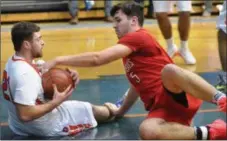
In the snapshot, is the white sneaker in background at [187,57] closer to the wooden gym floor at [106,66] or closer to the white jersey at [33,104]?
the wooden gym floor at [106,66]

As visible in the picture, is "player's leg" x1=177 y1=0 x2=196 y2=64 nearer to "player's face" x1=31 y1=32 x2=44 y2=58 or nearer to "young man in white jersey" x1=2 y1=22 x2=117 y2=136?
"young man in white jersey" x1=2 y1=22 x2=117 y2=136

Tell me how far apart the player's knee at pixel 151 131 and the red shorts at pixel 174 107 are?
113mm

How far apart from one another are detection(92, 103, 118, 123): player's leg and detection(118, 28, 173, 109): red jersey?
43cm

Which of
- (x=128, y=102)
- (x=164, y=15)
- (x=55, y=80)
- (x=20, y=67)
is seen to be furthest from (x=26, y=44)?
(x=164, y=15)

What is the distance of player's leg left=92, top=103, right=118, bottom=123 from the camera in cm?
382

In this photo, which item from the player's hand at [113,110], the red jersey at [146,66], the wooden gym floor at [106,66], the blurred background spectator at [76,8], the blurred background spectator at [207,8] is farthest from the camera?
the blurred background spectator at [207,8]

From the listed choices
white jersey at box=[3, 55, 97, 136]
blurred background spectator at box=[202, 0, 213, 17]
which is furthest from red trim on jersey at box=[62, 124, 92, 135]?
blurred background spectator at box=[202, 0, 213, 17]

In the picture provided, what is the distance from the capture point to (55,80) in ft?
11.2

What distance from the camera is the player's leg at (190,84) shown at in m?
2.98

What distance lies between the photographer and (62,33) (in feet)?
28.2

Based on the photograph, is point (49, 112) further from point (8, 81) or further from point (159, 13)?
point (159, 13)

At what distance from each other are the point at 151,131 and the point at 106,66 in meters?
2.76

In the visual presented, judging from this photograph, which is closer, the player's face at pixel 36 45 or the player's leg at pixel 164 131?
the player's leg at pixel 164 131

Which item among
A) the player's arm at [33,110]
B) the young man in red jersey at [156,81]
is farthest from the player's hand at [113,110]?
the player's arm at [33,110]
